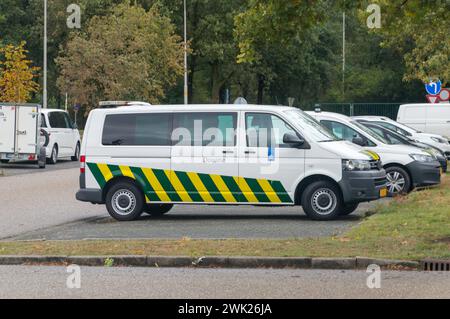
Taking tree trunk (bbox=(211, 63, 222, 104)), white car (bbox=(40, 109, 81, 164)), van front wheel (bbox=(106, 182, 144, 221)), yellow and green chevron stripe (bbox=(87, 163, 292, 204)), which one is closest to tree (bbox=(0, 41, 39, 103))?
white car (bbox=(40, 109, 81, 164))

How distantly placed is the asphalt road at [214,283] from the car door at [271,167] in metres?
5.27

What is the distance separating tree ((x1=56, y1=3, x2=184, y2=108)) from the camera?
51781 millimetres

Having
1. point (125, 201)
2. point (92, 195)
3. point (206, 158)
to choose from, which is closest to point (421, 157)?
point (206, 158)

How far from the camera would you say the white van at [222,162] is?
16.8m

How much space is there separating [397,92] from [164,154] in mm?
53612

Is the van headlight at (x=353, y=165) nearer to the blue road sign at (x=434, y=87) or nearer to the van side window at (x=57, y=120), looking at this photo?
the blue road sign at (x=434, y=87)

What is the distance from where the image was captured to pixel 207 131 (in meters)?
17.1

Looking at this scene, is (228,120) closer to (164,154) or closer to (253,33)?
(164,154)

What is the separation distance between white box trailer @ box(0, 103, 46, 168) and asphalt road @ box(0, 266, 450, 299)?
22704 mm

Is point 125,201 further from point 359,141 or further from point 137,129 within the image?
point 359,141

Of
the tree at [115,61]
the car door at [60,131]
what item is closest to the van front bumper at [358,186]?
the car door at [60,131]
